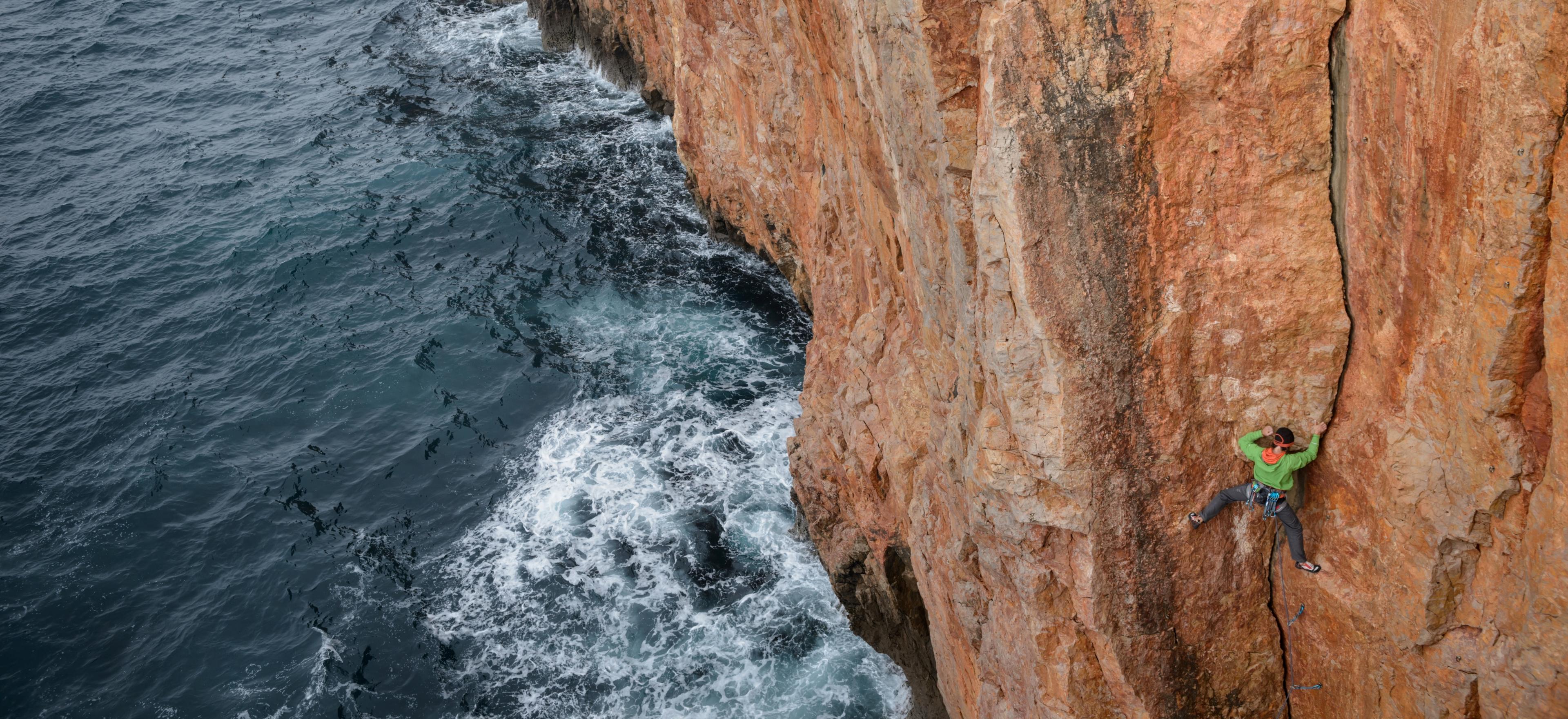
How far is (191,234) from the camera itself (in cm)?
4062

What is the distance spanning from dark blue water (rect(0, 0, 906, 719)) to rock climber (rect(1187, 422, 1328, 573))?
11327 millimetres

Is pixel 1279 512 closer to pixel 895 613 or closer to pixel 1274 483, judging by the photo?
pixel 1274 483

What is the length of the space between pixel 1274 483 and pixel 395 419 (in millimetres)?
26567

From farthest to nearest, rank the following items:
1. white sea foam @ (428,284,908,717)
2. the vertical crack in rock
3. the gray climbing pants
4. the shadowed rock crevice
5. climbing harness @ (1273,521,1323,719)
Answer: white sea foam @ (428,284,908,717)
the shadowed rock crevice
climbing harness @ (1273,521,1323,719)
the gray climbing pants
the vertical crack in rock

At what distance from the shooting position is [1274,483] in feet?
41.6

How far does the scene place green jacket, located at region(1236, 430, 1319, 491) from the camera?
12547 millimetres

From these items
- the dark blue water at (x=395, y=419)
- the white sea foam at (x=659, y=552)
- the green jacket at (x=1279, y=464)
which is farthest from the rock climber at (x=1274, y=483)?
the dark blue water at (x=395, y=419)

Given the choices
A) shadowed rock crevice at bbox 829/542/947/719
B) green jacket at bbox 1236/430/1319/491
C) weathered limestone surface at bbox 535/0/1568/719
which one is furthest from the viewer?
shadowed rock crevice at bbox 829/542/947/719

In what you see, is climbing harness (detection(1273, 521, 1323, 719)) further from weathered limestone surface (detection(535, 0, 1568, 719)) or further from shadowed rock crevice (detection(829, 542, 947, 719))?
shadowed rock crevice (detection(829, 542, 947, 719))

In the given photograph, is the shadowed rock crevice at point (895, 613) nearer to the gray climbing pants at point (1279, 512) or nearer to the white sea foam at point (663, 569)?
the white sea foam at point (663, 569)

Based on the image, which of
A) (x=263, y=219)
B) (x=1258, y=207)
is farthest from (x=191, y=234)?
(x=1258, y=207)

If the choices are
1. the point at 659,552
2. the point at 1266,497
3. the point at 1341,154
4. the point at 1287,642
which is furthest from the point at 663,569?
the point at 1341,154

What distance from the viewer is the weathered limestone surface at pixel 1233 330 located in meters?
9.96

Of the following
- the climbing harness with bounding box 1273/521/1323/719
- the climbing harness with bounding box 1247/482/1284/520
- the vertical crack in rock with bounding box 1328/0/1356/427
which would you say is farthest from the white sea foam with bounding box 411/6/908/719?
the vertical crack in rock with bounding box 1328/0/1356/427
